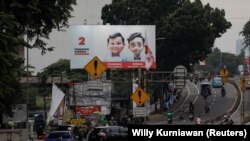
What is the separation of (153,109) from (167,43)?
7.69 metres

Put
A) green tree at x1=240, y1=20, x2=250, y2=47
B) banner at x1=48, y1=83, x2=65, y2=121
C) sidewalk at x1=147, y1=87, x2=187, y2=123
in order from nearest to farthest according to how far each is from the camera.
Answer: banner at x1=48, y1=83, x2=65, y2=121
sidewalk at x1=147, y1=87, x2=187, y2=123
green tree at x1=240, y1=20, x2=250, y2=47

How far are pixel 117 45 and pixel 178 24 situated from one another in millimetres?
13403

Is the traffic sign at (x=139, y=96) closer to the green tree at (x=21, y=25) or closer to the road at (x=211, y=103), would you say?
the green tree at (x=21, y=25)

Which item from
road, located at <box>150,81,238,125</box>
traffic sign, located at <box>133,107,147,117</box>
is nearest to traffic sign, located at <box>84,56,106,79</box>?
traffic sign, located at <box>133,107,147,117</box>

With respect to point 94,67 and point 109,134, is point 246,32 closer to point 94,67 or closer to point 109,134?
point 109,134

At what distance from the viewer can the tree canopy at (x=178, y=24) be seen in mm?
79938

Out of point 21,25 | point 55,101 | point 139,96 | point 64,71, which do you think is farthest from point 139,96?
point 64,71

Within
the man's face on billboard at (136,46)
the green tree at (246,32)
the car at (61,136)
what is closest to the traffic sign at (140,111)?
the car at (61,136)

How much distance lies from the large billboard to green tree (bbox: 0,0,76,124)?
1893 inches

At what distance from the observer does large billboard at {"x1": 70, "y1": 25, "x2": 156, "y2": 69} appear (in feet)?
225

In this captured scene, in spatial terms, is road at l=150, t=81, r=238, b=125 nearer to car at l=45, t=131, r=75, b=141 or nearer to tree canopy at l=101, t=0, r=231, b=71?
tree canopy at l=101, t=0, r=231, b=71

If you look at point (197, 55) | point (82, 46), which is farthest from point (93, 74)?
point (197, 55)

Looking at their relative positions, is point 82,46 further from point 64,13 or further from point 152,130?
point 152,130

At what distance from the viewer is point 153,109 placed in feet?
271
